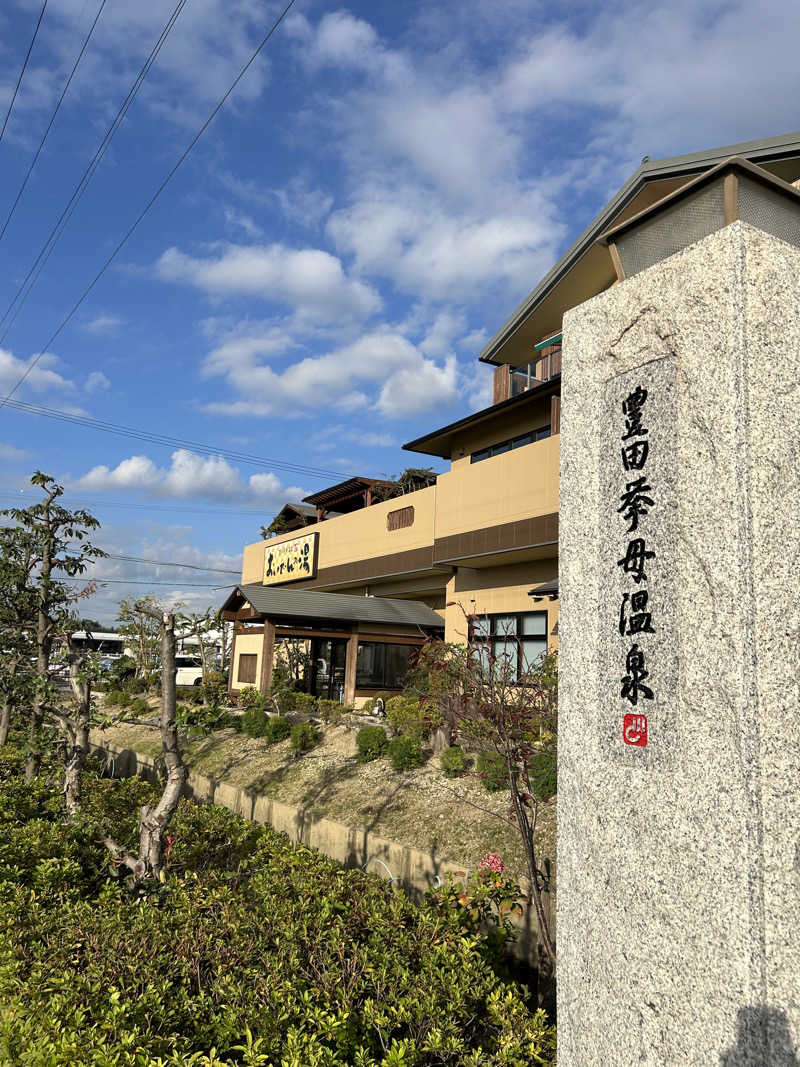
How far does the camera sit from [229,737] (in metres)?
17.9

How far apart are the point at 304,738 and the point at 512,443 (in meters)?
9.29

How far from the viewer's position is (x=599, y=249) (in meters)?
13.5

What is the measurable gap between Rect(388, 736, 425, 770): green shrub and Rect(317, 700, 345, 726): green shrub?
4.37 meters

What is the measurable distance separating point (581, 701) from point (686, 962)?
1192 millimetres

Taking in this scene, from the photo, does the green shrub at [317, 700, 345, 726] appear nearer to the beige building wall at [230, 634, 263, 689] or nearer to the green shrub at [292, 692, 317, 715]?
the green shrub at [292, 692, 317, 715]

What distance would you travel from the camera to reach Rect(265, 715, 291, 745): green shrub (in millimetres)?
16500

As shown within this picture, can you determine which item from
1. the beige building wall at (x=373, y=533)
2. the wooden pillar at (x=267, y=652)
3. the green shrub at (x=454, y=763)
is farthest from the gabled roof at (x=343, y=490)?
the green shrub at (x=454, y=763)

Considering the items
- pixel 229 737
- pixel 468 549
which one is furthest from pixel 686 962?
pixel 229 737

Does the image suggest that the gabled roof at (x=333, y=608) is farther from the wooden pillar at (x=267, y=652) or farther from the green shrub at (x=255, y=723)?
the green shrub at (x=255, y=723)

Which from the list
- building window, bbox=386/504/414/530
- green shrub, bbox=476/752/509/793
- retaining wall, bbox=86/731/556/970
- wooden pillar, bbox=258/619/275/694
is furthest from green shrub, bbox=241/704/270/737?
building window, bbox=386/504/414/530

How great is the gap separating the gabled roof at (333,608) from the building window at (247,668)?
5342 mm

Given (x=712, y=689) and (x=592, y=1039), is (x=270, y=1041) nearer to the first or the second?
(x=592, y=1039)

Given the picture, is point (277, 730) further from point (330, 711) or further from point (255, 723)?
point (330, 711)

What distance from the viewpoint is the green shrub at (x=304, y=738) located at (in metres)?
15.5
